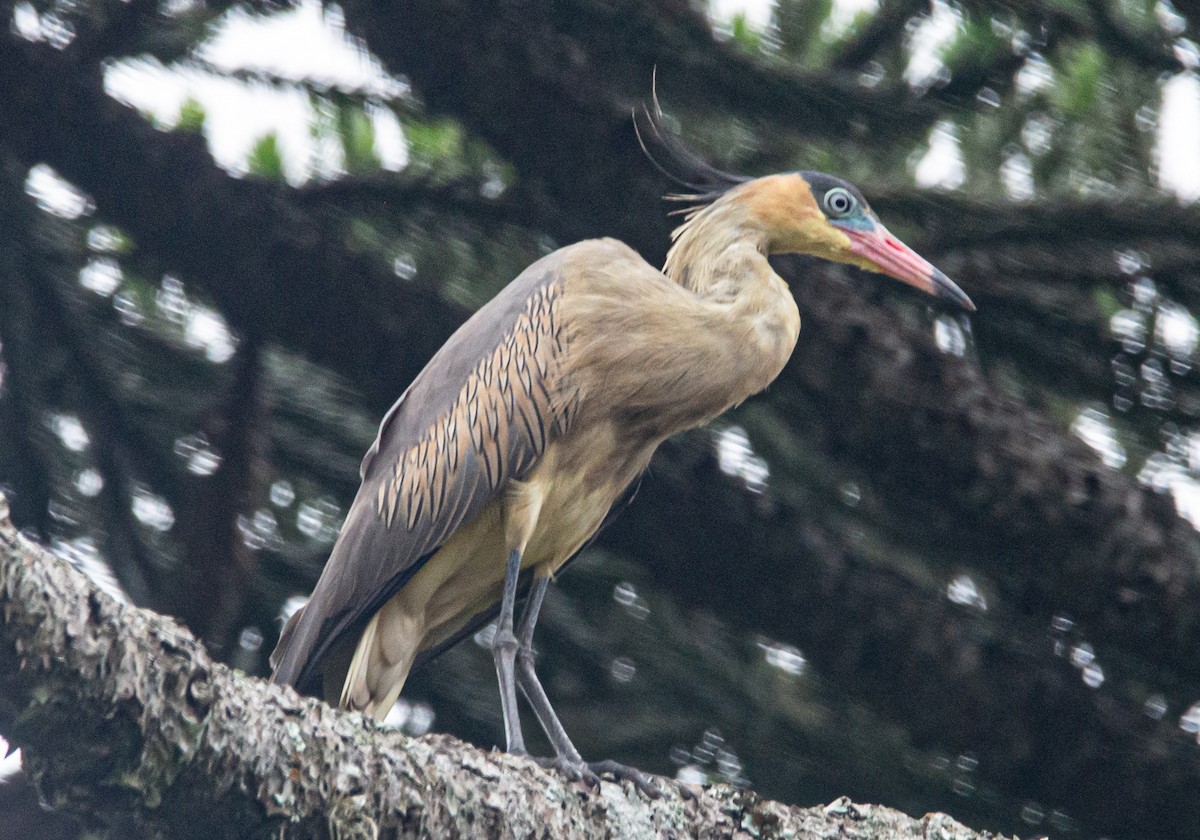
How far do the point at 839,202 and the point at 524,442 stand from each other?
1.14 metres

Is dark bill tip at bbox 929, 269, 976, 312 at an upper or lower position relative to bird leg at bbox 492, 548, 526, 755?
upper

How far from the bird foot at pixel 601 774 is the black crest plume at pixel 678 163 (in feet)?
5.49

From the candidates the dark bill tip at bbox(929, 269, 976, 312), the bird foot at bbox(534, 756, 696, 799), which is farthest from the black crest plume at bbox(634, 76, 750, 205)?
the bird foot at bbox(534, 756, 696, 799)

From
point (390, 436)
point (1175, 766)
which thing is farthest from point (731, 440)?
point (1175, 766)

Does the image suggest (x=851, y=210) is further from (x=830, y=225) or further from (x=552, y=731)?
(x=552, y=731)

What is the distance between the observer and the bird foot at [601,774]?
2.98 meters

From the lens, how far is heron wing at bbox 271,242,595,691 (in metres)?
3.52

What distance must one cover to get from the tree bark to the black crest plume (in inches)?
77.0

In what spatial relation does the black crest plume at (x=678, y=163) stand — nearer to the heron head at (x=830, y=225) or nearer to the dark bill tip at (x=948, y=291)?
the heron head at (x=830, y=225)

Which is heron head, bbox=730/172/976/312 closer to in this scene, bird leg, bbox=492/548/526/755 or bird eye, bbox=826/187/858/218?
bird eye, bbox=826/187/858/218

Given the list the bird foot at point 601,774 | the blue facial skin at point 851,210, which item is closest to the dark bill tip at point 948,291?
the blue facial skin at point 851,210

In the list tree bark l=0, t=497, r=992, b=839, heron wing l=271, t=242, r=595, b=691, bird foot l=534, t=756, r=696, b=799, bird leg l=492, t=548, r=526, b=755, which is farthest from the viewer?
heron wing l=271, t=242, r=595, b=691

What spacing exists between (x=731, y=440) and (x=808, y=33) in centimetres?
120

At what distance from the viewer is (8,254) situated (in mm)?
3963
